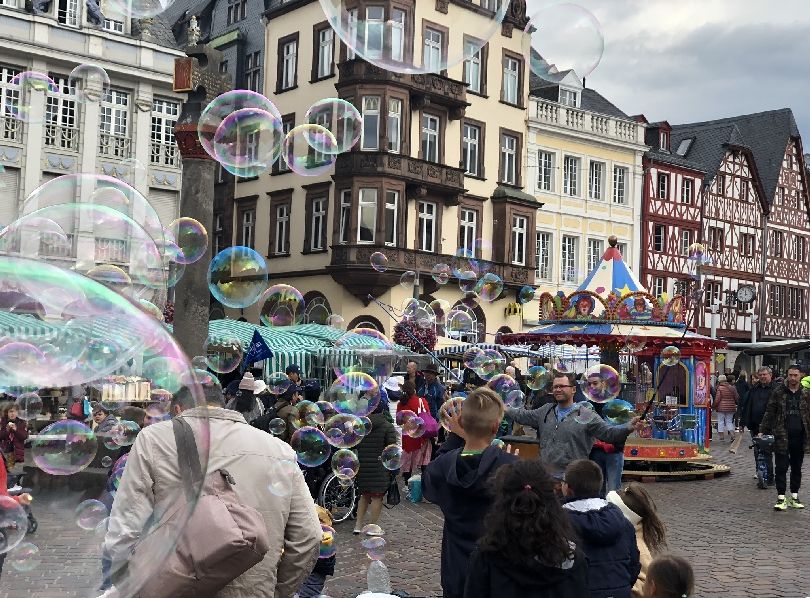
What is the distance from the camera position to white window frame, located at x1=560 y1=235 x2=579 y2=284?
3672cm

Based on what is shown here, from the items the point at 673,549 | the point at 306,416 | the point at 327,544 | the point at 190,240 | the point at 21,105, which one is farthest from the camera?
the point at 21,105

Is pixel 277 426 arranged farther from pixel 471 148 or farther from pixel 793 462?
pixel 471 148

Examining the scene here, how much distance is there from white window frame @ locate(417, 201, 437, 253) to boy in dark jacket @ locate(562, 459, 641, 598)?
2668 centimetres

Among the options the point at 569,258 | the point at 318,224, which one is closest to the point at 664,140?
the point at 569,258

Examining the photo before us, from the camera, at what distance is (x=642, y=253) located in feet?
129

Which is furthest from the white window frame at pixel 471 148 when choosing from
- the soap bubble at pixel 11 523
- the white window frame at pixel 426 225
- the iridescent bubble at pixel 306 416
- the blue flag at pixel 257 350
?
the soap bubble at pixel 11 523

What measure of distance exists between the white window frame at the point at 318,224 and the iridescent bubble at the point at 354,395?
21.5m

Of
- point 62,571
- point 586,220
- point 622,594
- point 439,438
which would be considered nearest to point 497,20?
point 622,594

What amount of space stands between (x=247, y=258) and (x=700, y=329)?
35.2 m

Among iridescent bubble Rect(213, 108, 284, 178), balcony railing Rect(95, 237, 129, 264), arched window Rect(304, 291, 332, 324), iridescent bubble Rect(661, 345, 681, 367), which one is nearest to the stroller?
iridescent bubble Rect(661, 345, 681, 367)

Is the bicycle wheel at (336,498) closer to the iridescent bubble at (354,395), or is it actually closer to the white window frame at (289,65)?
the iridescent bubble at (354,395)

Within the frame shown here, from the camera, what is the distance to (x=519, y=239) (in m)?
34.4

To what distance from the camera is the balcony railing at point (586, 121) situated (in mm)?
35625

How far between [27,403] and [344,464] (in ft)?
18.3
